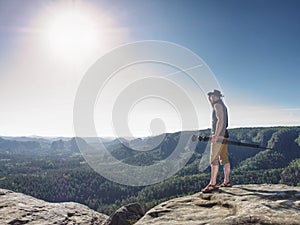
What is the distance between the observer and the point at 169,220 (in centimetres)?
926

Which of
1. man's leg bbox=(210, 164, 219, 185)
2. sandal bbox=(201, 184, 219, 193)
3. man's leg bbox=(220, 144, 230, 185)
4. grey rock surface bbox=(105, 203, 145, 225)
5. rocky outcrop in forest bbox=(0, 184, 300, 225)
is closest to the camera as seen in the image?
rocky outcrop in forest bbox=(0, 184, 300, 225)

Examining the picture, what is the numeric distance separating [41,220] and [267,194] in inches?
377

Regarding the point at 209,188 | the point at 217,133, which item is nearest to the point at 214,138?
the point at 217,133

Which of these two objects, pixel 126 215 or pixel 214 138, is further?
pixel 126 215

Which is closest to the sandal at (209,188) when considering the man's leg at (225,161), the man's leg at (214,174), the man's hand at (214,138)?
the man's leg at (214,174)

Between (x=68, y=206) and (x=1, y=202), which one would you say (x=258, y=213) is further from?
(x=1, y=202)

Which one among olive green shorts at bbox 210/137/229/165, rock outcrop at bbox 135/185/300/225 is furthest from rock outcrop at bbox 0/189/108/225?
olive green shorts at bbox 210/137/229/165

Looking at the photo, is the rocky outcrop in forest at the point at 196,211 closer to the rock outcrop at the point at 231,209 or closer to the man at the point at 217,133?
the rock outcrop at the point at 231,209

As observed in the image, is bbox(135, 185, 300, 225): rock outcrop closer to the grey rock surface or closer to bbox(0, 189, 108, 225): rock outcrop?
bbox(0, 189, 108, 225): rock outcrop

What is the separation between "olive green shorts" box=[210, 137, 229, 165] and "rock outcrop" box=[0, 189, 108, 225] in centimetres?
676

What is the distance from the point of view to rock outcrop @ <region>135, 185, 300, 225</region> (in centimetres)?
786

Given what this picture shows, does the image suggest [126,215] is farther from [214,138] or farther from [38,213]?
[214,138]

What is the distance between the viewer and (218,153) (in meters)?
13.5

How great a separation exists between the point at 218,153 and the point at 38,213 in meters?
9.00
